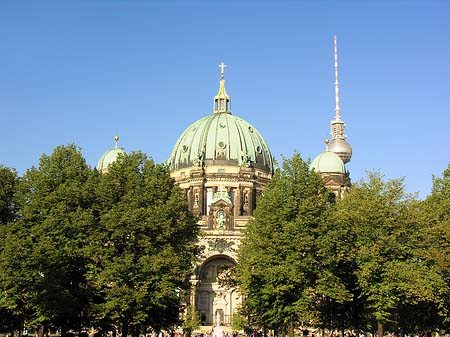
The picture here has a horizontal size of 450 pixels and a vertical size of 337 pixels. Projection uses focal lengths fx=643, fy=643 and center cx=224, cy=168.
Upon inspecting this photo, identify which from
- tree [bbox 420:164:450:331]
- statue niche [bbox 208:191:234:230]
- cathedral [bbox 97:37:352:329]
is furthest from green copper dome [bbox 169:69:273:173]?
tree [bbox 420:164:450:331]

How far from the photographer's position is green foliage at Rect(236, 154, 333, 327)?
5150cm

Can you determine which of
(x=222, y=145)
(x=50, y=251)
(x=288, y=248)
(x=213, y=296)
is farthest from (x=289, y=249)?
(x=222, y=145)

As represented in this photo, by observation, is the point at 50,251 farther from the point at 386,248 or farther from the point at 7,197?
the point at 386,248

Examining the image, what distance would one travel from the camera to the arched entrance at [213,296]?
112188mm

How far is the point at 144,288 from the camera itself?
49.0m

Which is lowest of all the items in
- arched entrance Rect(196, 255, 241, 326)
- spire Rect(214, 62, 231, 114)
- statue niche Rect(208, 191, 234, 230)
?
arched entrance Rect(196, 255, 241, 326)

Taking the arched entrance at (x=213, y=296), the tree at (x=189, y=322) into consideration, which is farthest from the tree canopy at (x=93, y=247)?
the arched entrance at (x=213, y=296)

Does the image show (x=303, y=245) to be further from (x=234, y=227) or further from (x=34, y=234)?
(x=234, y=227)

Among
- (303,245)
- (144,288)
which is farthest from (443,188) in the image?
(144,288)

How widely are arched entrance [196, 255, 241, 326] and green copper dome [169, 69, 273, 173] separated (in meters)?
21.7

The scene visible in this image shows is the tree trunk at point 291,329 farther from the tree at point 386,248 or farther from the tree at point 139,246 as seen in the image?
the tree at point 139,246

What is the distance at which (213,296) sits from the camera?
11319 centimetres

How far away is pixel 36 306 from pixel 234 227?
65.9 m

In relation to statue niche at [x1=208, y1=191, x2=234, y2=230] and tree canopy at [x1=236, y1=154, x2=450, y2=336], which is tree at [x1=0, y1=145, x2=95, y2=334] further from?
statue niche at [x1=208, y1=191, x2=234, y2=230]
